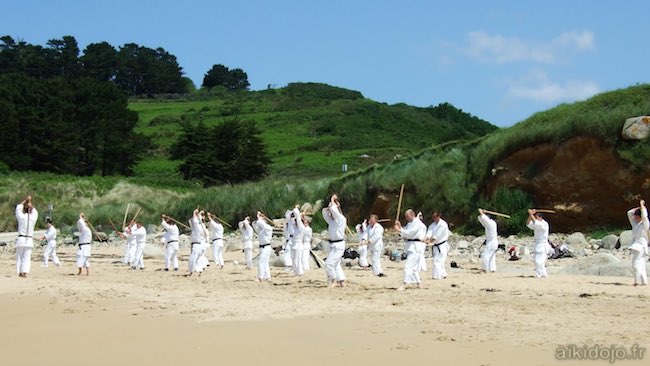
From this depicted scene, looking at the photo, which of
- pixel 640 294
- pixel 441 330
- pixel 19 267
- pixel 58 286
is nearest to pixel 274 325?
pixel 441 330

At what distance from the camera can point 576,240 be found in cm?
2756

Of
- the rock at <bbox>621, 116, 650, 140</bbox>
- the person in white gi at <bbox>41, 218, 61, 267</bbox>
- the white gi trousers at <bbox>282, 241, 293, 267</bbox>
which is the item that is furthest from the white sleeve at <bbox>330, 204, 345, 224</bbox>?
the rock at <bbox>621, 116, 650, 140</bbox>

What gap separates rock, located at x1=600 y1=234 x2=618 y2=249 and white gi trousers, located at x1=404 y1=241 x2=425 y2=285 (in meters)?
10.6

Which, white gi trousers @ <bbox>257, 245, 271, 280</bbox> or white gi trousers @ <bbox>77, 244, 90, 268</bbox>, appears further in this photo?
white gi trousers @ <bbox>77, 244, 90, 268</bbox>

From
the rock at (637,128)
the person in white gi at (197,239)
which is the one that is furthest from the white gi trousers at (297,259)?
the rock at (637,128)

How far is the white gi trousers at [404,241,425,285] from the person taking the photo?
58.0ft

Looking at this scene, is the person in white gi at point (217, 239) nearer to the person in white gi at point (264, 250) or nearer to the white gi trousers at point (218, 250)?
the white gi trousers at point (218, 250)

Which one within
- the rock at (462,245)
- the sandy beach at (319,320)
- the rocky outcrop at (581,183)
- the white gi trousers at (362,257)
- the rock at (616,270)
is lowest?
the sandy beach at (319,320)

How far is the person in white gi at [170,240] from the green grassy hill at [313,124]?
36.0 metres

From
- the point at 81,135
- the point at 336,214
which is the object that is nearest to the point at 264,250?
the point at 336,214

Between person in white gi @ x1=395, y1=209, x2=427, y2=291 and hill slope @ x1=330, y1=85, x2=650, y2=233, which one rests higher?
hill slope @ x1=330, y1=85, x2=650, y2=233

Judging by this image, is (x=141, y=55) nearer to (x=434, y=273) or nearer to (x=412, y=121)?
(x=412, y=121)

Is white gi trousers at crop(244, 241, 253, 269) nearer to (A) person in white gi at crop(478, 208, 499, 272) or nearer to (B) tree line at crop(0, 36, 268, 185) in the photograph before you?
(A) person in white gi at crop(478, 208, 499, 272)

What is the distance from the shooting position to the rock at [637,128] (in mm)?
28969
